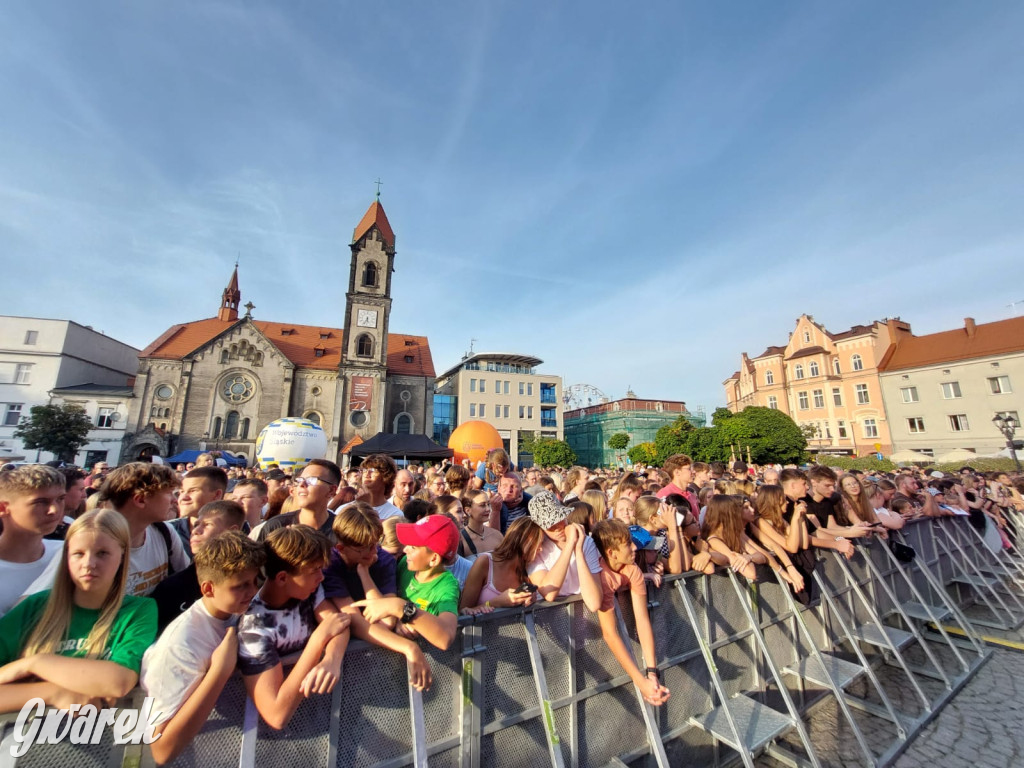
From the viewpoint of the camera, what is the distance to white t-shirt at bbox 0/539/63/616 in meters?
2.08

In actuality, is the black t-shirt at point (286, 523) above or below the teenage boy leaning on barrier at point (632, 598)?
above

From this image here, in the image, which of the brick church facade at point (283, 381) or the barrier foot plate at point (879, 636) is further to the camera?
the brick church facade at point (283, 381)

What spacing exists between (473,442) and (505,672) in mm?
13269

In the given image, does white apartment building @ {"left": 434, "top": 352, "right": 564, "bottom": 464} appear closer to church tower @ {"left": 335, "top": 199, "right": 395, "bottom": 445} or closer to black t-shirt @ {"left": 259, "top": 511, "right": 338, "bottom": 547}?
church tower @ {"left": 335, "top": 199, "right": 395, "bottom": 445}

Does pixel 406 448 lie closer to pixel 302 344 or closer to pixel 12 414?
pixel 302 344

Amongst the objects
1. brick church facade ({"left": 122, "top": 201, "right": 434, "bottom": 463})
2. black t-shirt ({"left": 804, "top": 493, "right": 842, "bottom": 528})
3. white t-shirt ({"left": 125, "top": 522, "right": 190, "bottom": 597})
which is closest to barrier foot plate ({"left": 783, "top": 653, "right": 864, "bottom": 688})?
black t-shirt ({"left": 804, "top": 493, "right": 842, "bottom": 528})

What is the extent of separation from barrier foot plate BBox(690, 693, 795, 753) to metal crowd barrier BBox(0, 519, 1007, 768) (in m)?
0.02

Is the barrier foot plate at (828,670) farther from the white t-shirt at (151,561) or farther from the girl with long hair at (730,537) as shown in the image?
the white t-shirt at (151,561)

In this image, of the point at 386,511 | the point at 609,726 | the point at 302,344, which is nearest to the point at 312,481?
the point at 386,511

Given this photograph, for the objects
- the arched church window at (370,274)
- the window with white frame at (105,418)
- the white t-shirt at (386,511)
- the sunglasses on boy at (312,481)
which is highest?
the arched church window at (370,274)

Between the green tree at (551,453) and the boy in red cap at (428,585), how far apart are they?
42.9 m

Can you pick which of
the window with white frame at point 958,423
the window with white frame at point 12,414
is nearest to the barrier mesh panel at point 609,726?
the window with white frame at point 958,423

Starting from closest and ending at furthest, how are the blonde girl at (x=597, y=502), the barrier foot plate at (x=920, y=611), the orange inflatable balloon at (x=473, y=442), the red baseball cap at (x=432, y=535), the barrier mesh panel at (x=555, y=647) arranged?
the red baseball cap at (x=432, y=535), the barrier mesh panel at (x=555, y=647), the blonde girl at (x=597, y=502), the barrier foot plate at (x=920, y=611), the orange inflatable balloon at (x=473, y=442)

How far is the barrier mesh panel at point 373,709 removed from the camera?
2.21m
